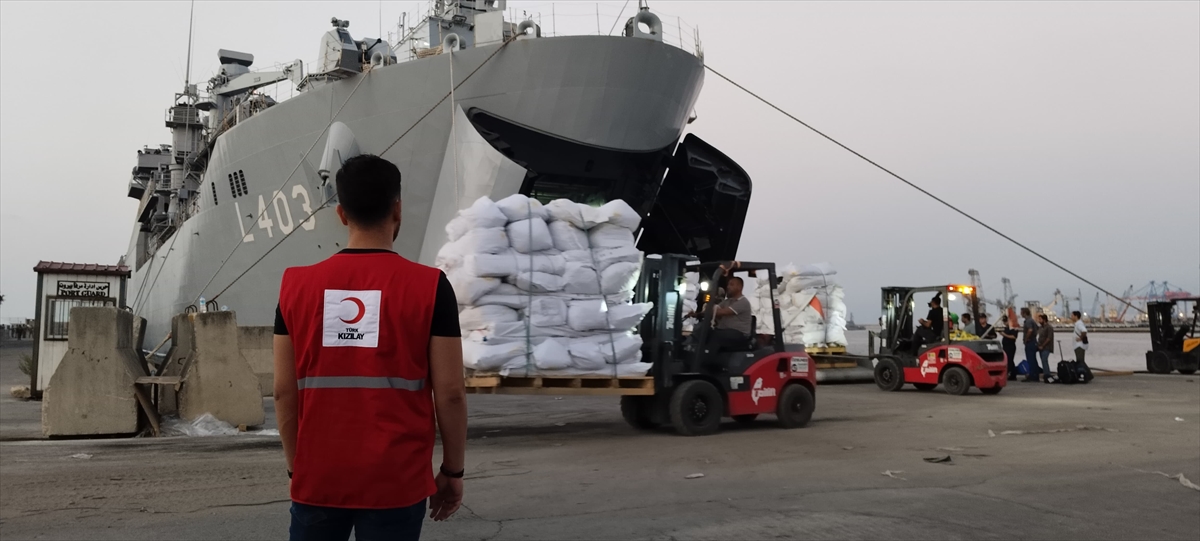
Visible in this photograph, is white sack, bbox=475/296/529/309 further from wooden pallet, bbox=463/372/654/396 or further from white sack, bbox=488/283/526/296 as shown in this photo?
wooden pallet, bbox=463/372/654/396

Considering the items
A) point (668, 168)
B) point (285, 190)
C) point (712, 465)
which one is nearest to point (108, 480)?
point (712, 465)

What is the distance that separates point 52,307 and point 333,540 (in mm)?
14021

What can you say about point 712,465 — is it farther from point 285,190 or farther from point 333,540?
point 285,190

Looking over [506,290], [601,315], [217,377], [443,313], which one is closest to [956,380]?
[601,315]

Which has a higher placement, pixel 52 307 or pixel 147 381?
pixel 52 307

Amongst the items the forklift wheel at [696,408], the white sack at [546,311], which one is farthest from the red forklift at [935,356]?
the white sack at [546,311]

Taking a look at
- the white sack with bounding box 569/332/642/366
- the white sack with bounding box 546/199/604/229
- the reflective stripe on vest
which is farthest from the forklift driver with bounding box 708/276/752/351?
the reflective stripe on vest

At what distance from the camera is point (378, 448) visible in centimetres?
197

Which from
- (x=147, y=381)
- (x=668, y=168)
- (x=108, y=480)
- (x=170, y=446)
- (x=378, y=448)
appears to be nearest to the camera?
(x=378, y=448)

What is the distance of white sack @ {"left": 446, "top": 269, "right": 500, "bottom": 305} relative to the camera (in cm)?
797

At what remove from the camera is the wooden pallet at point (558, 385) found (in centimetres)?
790

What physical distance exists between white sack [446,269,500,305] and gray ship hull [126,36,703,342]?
5.82m

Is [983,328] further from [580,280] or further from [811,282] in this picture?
[580,280]

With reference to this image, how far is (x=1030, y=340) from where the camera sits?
1661 centimetres
